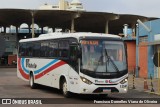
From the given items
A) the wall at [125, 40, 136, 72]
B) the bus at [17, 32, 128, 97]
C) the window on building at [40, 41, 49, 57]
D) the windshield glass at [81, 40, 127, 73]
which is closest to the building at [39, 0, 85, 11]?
the wall at [125, 40, 136, 72]

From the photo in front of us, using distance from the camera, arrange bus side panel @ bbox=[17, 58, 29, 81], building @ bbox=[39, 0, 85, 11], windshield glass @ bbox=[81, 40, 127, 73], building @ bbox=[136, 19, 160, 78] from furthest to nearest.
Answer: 1. building @ bbox=[39, 0, 85, 11]
2. building @ bbox=[136, 19, 160, 78]
3. bus side panel @ bbox=[17, 58, 29, 81]
4. windshield glass @ bbox=[81, 40, 127, 73]

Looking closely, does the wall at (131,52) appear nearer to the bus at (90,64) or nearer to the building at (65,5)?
the bus at (90,64)

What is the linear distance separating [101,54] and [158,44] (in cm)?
1816

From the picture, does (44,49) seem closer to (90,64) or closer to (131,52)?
(90,64)

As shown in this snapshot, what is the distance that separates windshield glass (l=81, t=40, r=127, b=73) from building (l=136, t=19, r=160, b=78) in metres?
16.2

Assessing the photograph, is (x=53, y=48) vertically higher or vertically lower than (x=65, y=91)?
higher

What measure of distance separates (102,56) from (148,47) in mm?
20189

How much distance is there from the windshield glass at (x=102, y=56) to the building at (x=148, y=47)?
1623 cm

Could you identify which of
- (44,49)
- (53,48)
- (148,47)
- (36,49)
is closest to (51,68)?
(53,48)

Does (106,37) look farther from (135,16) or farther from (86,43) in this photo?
(135,16)

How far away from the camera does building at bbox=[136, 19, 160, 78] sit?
3488cm

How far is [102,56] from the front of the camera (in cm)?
1731

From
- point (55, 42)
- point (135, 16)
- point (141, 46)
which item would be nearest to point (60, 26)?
point (135, 16)

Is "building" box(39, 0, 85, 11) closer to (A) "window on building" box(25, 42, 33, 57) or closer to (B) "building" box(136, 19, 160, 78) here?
(B) "building" box(136, 19, 160, 78)
